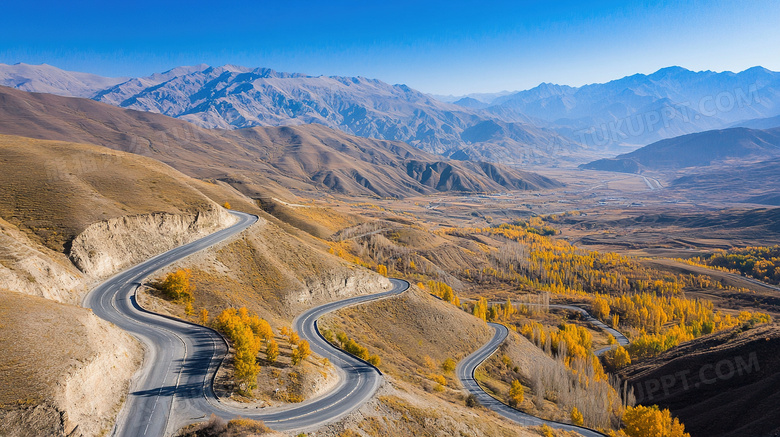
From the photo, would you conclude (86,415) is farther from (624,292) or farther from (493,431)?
(624,292)

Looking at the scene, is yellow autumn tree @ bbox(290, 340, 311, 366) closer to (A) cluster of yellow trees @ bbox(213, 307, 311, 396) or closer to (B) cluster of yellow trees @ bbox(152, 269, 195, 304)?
(A) cluster of yellow trees @ bbox(213, 307, 311, 396)

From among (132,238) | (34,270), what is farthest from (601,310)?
(34,270)

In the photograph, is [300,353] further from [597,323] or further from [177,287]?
[597,323]

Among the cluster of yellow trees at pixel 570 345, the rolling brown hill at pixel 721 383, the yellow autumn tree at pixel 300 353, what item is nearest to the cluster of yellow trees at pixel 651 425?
the rolling brown hill at pixel 721 383

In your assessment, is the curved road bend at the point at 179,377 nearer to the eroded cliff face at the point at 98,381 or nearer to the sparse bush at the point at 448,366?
the eroded cliff face at the point at 98,381

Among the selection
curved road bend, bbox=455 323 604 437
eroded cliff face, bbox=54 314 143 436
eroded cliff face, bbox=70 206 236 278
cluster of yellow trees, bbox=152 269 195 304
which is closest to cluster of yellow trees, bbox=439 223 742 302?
curved road bend, bbox=455 323 604 437
